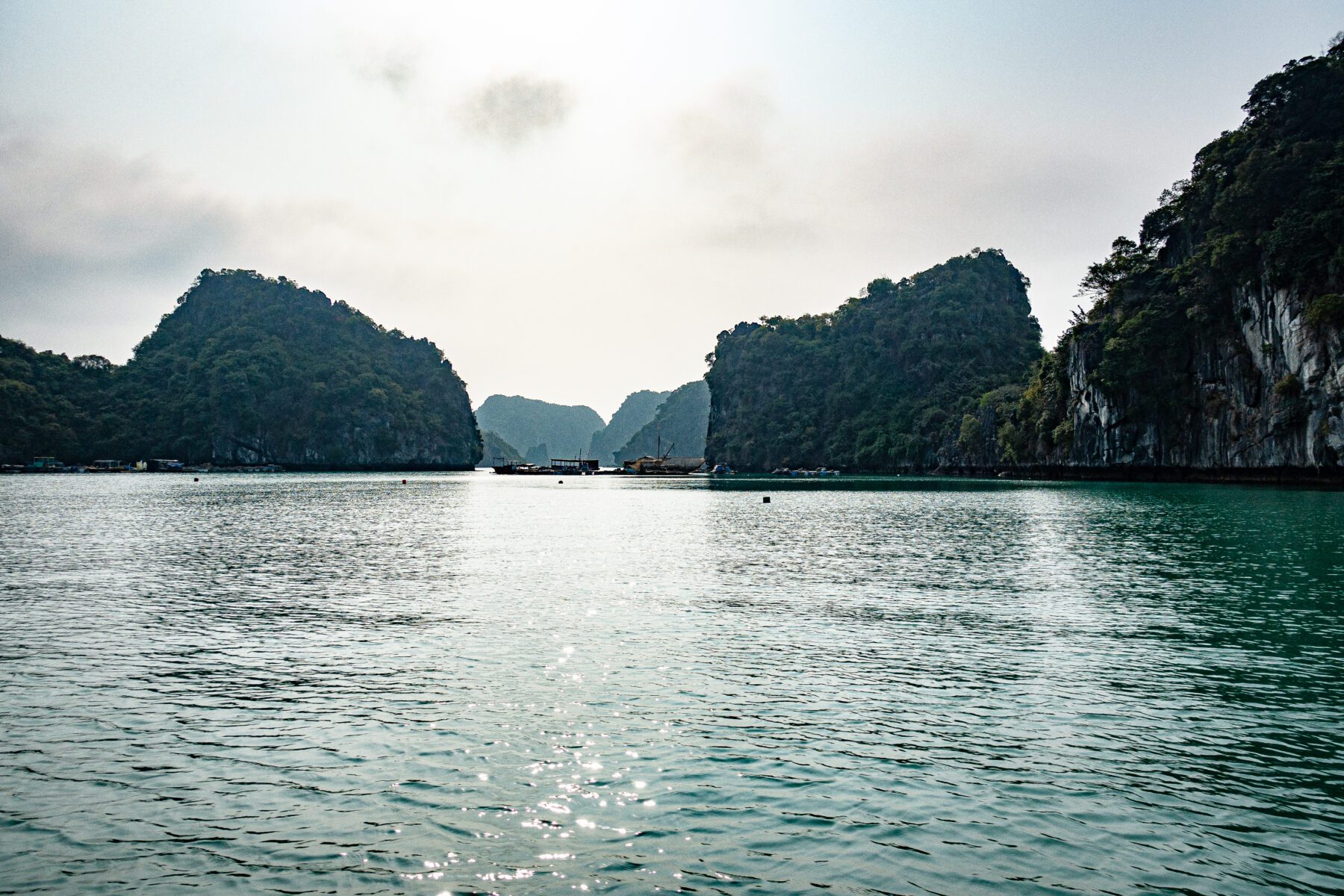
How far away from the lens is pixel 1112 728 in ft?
45.6

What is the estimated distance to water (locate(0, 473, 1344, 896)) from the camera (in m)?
9.30

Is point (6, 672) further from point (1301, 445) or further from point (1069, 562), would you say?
point (1301, 445)

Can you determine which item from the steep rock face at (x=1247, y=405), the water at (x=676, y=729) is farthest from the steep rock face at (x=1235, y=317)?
the water at (x=676, y=729)

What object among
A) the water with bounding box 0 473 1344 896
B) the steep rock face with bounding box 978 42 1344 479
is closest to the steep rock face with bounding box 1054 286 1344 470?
the steep rock face with bounding box 978 42 1344 479

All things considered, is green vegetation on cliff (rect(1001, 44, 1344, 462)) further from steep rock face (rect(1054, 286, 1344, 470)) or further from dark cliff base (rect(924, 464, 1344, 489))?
dark cliff base (rect(924, 464, 1344, 489))

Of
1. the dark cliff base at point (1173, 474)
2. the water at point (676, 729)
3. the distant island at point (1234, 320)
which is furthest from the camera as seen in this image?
the dark cliff base at point (1173, 474)

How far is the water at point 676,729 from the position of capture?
930cm

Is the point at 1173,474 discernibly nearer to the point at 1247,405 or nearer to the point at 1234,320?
the point at 1247,405

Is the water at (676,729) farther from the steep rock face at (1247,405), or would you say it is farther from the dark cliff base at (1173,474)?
the dark cliff base at (1173,474)

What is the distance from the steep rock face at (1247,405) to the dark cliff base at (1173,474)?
736mm

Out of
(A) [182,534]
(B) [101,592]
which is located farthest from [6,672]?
(A) [182,534]

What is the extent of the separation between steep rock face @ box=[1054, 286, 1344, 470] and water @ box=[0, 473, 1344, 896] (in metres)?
59.3

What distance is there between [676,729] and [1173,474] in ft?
379

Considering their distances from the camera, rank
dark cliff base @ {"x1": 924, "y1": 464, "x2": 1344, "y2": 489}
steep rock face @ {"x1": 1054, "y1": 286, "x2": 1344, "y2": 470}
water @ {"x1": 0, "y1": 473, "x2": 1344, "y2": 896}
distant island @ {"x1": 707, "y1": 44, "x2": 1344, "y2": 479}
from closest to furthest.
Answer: water @ {"x1": 0, "y1": 473, "x2": 1344, "y2": 896} < steep rock face @ {"x1": 1054, "y1": 286, "x2": 1344, "y2": 470} < distant island @ {"x1": 707, "y1": 44, "x2": 1344, "y2": 479} < dark cliff base @ {"x1": 924, "y1": 464, "x2": 1344, "y2": 489}
